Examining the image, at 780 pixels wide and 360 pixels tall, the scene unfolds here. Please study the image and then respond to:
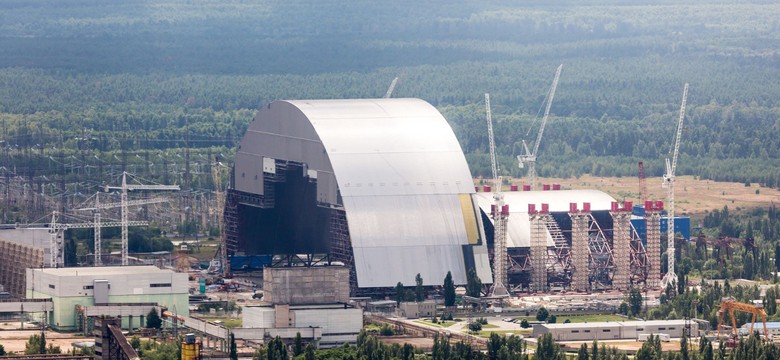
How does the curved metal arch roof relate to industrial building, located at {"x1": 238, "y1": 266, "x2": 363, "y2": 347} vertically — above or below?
above

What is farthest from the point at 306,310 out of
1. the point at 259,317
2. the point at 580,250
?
the point at 580,250

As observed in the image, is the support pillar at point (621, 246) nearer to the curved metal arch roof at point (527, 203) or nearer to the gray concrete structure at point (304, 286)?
the curved metal arch roof at point (527, 203)

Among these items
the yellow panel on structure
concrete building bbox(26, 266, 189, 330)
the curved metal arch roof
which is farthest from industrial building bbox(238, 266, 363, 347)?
the curved metal arch roof

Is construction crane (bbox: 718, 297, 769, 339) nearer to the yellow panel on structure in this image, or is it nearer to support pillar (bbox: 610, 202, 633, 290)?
support pillar (bbox: 610, 202, 633, 290)

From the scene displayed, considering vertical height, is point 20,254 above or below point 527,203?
below

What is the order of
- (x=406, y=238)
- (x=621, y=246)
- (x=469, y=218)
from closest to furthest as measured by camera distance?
(x=406, y=238), (x=469, y=218), (x=621, y=246)

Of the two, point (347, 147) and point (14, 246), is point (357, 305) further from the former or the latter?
point (14, 246)

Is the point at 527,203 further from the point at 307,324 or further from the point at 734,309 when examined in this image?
the point at 307,324
